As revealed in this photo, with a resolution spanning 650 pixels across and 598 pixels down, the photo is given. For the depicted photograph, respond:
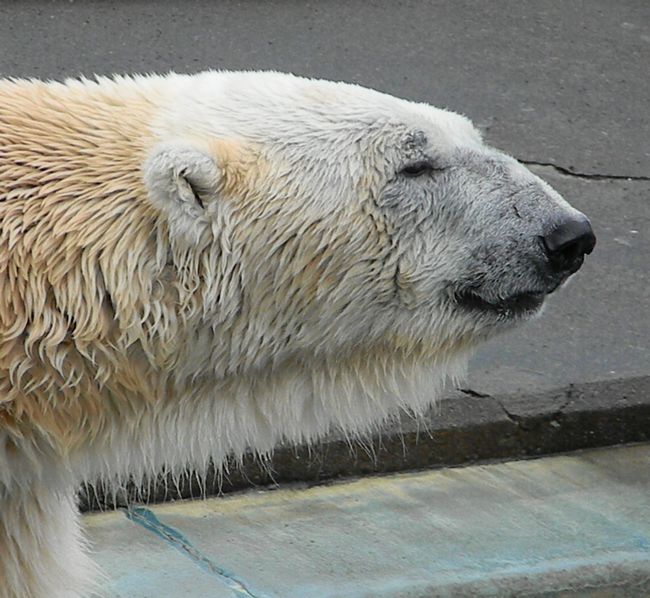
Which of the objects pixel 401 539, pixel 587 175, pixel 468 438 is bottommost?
pixel 401 539

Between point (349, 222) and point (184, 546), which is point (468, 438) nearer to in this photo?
point (184, 546)

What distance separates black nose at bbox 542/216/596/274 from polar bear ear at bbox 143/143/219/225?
1.93ft

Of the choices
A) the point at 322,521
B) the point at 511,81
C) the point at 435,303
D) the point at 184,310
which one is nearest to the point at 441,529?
the point at 322,521

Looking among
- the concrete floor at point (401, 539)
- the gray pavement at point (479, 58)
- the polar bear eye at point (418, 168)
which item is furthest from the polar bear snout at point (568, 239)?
the gray pavement at point (479, 58)

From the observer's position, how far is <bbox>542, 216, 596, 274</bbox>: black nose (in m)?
2.45

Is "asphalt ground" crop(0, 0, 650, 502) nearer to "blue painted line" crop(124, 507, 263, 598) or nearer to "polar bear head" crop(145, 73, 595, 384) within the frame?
"blue painted line" crop(124, 507, 263, 598)

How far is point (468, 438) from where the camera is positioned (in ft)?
12.4

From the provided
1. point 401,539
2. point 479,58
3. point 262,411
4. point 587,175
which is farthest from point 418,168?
point 479,58

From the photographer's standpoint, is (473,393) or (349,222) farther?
(473,393)

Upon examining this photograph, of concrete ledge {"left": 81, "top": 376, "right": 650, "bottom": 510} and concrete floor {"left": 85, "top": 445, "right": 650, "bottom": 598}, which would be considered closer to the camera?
concrete floor {"left": 85, "top": 445, "right": 650, "bottom": 598}

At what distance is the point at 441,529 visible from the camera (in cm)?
342

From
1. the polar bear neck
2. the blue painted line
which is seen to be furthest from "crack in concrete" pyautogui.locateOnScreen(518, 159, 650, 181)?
the polar bear neck

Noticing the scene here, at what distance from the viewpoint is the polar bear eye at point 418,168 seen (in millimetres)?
2479

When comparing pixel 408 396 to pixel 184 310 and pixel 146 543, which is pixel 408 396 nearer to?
pixel 184 310
